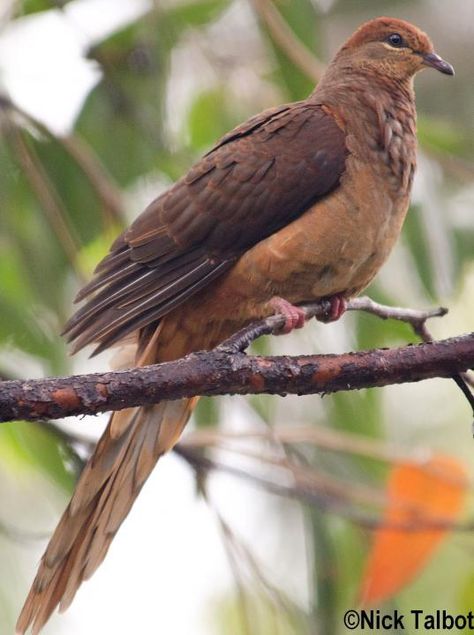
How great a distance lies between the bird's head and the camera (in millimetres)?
4641

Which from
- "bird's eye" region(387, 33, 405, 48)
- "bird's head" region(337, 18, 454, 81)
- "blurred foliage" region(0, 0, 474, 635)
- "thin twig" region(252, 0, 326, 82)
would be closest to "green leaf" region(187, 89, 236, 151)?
"blurred foliage" region(0, 0, 474, 635)

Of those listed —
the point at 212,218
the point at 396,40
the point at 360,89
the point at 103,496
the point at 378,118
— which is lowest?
the point at 103,496

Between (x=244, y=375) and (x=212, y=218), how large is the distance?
130cm

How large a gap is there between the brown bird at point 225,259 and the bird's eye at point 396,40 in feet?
1.83

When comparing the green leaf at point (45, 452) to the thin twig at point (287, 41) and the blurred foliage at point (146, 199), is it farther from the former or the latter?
the thin twig at point (287, 41)

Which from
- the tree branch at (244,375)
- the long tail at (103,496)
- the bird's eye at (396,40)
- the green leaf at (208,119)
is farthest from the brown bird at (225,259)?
the green leaf at (208,119)

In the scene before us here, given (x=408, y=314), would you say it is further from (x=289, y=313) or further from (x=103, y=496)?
(x=103, y=496)

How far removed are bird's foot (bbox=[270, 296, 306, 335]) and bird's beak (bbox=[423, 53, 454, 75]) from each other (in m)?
1.39

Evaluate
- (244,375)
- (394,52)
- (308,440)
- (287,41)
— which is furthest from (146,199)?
(244,375)

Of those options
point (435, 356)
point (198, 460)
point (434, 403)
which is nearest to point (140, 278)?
point (198, 460)

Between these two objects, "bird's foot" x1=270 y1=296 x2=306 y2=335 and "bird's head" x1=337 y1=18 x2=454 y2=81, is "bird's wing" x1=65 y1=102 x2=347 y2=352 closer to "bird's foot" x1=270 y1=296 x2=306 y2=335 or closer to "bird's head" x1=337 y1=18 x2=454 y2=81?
"bird's foot" x1=270 y1=296 x2=306 y2=335

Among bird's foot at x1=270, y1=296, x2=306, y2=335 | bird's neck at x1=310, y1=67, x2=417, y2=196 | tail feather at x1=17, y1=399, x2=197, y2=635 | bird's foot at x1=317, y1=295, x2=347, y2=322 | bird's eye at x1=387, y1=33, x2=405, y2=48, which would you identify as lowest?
tail feather at x1=17, y1=399, x2=197, y2=635

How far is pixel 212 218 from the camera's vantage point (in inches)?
160

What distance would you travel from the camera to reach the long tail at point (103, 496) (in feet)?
12.9
